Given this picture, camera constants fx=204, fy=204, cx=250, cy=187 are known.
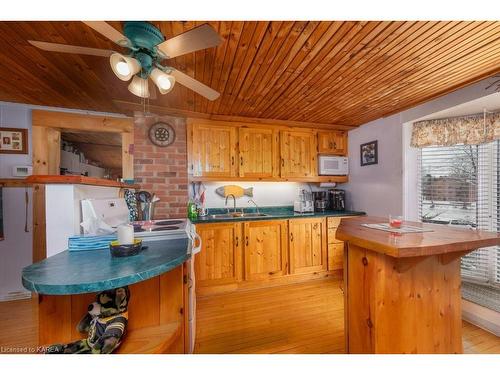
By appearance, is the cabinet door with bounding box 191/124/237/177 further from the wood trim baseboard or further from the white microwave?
the wood trim baseboard

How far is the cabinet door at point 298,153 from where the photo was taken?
303 centimetres

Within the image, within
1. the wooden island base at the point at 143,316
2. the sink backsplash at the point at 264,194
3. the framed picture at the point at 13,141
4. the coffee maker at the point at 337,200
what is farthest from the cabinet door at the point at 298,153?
the framed picture at the point at 13,141

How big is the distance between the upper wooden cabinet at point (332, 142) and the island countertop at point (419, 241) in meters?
2.14

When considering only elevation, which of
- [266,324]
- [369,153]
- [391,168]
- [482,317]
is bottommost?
[266,324]

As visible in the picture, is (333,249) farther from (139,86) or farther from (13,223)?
(13,223)

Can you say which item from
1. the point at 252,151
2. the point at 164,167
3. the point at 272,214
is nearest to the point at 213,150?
the point at 252,151

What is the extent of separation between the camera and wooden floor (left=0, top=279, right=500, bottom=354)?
160 centimetres

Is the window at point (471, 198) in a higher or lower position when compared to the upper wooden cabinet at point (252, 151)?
lower

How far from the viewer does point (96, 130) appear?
2.61m

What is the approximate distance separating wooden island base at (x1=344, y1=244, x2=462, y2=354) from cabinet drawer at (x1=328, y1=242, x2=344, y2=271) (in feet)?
5.40

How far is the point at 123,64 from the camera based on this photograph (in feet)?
3.56

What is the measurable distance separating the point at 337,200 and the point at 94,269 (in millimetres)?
3241

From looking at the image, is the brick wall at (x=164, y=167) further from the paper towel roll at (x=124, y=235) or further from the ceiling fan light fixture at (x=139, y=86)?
the paper towel roll at (x=124, y=235)

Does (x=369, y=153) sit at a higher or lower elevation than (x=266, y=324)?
higher
